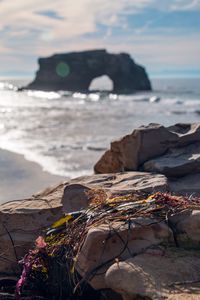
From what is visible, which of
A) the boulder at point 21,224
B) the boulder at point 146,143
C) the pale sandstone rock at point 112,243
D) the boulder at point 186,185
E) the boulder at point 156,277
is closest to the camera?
the boulder at point 156,277

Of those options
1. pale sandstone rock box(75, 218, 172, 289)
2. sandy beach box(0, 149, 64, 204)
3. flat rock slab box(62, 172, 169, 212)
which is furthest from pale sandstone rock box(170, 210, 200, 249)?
sandy beach box(0, 149, 64, 204)

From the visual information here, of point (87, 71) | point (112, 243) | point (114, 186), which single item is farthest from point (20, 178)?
point (87, 71)

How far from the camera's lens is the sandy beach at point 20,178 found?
29.6 feet

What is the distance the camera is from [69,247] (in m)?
4.11

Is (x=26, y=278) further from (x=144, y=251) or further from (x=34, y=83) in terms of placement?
(x=34, y=83)

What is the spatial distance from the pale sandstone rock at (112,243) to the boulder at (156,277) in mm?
160

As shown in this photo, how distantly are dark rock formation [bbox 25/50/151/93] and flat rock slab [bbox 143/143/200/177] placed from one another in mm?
77505

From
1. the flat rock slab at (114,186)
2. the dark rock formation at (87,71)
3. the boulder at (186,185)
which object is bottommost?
the boulder at (186,185)

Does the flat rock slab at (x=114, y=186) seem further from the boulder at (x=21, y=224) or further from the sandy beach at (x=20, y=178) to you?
the sandy beach at (x=20, y=178)

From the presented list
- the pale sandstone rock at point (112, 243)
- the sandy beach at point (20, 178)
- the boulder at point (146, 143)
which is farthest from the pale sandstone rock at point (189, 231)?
the sandy beach at point (20, 178)

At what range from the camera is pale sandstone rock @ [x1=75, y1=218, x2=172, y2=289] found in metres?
3.75

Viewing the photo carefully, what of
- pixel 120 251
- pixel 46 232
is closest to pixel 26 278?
pixel 46 232

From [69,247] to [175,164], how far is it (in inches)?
94.5

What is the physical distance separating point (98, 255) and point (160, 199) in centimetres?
79
